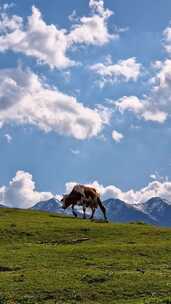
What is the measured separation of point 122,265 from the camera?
38.6 metres

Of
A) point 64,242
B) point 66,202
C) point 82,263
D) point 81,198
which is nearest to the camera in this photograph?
point 82,263

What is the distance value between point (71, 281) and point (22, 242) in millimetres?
16961

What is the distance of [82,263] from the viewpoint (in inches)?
1542

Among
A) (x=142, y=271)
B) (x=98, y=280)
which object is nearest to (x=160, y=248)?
(x=142, y=271)

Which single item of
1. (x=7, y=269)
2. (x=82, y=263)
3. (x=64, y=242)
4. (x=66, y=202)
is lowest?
(x=7, y=269)

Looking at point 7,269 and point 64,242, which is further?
point 64,242

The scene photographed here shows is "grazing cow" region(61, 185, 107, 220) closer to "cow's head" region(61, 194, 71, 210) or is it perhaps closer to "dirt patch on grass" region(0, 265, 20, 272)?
"cow's head" region(61, 194, 71, 210)

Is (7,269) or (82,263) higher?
(82,263)

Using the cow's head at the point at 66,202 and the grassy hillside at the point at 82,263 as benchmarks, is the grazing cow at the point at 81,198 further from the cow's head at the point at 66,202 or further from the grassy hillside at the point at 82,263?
the grassy hillside at the point at 82,263

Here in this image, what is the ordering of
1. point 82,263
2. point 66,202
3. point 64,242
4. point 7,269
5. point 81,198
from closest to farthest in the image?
point 7,269 → point 82,263 → point 64,242 → point 81,198 → point 66,202

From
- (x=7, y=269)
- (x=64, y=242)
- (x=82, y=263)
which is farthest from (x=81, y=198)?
(x=7, y=269)

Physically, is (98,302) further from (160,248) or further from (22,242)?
(22,242)

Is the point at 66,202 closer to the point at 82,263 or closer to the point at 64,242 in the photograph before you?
the point at 64,242

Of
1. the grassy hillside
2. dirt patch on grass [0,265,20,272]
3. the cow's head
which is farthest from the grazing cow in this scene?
dirt patch on grass [0,265,20,272]
